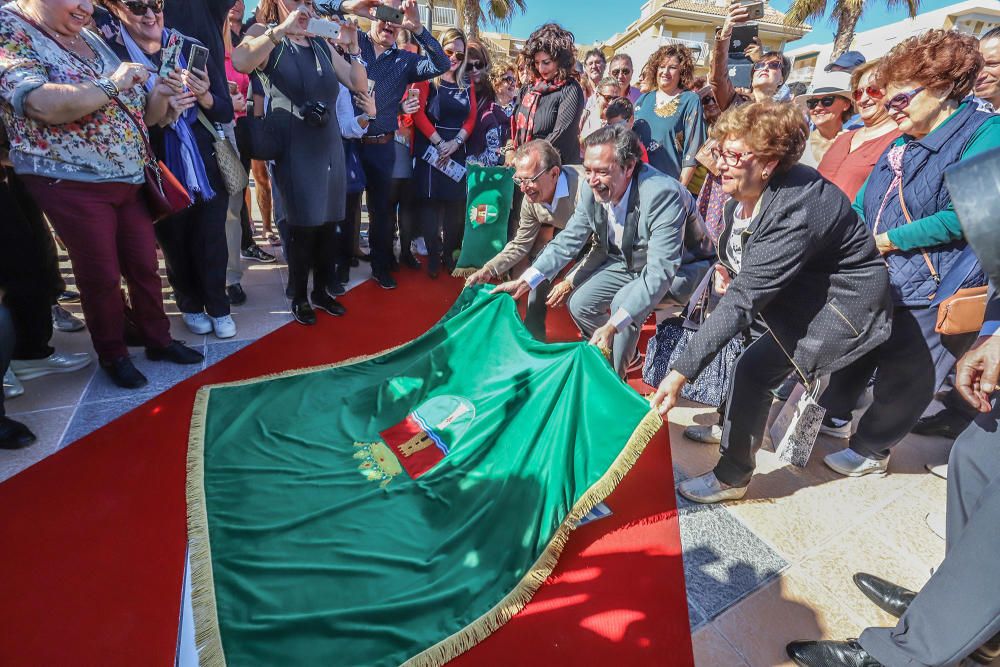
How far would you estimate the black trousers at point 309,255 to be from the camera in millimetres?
3393

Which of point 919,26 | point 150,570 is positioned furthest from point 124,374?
point 919,26

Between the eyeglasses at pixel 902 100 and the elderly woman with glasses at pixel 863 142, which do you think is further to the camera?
the elderly woman with glasses at pixel 863 142

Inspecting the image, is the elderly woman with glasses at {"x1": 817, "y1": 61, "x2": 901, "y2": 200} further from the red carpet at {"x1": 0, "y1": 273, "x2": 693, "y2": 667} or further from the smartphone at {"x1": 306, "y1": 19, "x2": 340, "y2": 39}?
the smartphone at {"x1": 306, "y1": 19, "x2": 340, "y2": 39}

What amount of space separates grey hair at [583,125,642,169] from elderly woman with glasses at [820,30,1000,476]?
108 centimetres

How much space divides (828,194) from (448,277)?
337 cm

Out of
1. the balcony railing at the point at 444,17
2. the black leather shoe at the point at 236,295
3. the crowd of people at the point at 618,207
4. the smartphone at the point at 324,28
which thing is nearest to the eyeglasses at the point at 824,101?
the crowd of people at the point at 618,207

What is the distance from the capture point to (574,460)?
190 centimetres

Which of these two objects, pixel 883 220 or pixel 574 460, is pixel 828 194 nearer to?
pixel 883 220

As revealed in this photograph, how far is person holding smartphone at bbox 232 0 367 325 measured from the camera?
112 inches

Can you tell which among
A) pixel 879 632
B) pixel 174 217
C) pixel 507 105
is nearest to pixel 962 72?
pixel 879 632

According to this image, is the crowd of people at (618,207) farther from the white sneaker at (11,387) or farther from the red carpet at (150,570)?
the red carpet at (150,570)

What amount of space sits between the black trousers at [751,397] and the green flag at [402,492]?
0.55 metres

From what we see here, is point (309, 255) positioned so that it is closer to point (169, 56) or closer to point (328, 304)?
point (328, 304)

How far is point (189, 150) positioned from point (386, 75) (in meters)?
1.66
